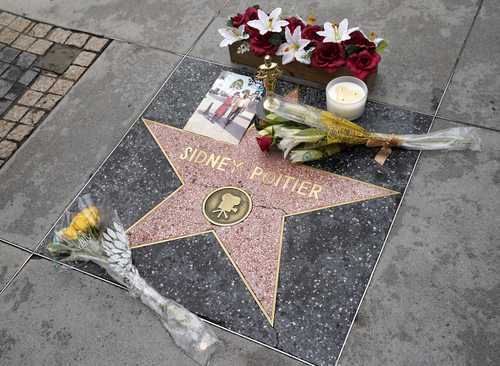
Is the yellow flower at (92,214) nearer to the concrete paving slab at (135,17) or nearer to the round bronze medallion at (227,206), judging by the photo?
the round bronze medallion at (227,206)

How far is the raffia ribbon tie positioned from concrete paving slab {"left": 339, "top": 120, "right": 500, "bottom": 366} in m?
0.21

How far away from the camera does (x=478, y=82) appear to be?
3570mm

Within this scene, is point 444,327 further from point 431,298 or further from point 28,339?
point 28,339

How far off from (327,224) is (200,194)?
818 millimetres

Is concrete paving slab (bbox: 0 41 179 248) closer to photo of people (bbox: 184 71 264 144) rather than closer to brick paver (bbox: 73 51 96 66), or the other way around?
brick paver (bbox: 73 51 96 66)

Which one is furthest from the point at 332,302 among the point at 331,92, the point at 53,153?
the point at 53,153

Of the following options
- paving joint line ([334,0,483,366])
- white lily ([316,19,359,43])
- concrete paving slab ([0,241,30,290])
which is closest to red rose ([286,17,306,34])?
white lily ([316,19,359,43])

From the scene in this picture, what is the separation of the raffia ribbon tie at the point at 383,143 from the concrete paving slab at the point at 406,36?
0.40 meters

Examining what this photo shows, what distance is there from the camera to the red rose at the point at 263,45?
361 centimetres

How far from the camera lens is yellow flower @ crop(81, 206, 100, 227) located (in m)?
3.04

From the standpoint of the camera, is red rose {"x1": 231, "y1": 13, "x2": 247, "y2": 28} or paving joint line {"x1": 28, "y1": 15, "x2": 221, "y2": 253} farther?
red rose {"x1": 231, "y1": 13, "x2": 247, "y2": 28}

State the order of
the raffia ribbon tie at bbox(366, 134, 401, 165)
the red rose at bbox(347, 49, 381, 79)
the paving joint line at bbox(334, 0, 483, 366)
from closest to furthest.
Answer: the paving joint line at bbox(334, 0, 483, 366) → the raffia ribbon tie at bbox(366, 134, 401, 165) → the red rose at bbox(347, 49, 381, 79)

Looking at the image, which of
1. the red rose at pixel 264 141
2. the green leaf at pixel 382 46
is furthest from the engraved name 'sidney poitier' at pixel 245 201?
the green leaf at pixel 382 46

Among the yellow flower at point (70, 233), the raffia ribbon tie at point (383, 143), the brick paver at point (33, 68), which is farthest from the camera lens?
the brick paver at point (33, 68)
